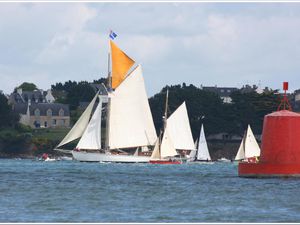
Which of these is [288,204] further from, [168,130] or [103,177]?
[168,130]

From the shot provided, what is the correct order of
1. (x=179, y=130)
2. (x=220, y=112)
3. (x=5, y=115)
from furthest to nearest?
1. (x=5, y=115)
2. (x=220, y=112)
3. (x=179, y=130)

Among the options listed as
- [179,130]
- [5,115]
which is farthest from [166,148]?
[5,115]

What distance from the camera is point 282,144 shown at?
232ft

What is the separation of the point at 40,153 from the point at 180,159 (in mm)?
41158

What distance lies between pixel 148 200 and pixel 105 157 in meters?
71.5

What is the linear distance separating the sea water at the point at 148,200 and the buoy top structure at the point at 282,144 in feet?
2.82

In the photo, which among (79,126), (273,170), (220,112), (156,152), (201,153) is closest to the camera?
(273,170)

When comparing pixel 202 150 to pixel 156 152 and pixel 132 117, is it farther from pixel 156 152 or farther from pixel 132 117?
pixel 132 117

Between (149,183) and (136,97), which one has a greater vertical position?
(136,97)

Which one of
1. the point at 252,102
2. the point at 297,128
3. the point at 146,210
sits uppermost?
the point at 252,102

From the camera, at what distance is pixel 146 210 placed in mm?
53656

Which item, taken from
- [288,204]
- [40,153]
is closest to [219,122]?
[40,153]

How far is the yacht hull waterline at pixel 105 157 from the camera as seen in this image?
131m

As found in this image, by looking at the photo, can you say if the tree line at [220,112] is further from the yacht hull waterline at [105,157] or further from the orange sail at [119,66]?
the yacht hull waterline at [105,157]
